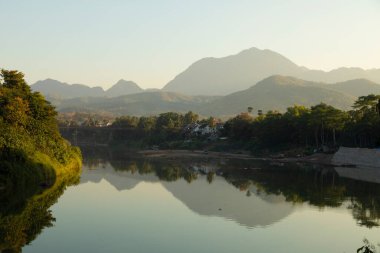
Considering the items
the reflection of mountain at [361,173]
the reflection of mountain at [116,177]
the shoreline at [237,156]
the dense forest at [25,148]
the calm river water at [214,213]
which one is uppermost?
the dense forest at [25,148]

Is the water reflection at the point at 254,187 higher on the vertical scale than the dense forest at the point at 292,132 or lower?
lower

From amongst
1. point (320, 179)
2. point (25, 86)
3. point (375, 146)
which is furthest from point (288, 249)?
point (375, 146)

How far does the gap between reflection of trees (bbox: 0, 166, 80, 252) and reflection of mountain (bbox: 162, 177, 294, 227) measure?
15.7 metres

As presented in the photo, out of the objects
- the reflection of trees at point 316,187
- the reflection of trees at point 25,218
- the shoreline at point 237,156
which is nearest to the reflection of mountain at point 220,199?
the reflection of trees at point 316,187

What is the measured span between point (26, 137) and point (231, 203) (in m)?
28.3

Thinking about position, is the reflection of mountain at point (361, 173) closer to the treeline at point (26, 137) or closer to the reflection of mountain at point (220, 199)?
the reflection of mountain at point (220, 199)

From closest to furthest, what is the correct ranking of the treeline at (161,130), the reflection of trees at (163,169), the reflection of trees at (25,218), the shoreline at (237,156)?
the reflection of trees at (25,218) < the reflection of trees at (163,169) < the shoreline at (237,156) < the treeline at (161,130)

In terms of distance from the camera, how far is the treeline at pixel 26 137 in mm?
54875

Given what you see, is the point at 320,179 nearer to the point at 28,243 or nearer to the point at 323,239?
the point at 323,239

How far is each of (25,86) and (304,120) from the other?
65.0m

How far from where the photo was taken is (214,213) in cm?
5012

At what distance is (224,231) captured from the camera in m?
41.2

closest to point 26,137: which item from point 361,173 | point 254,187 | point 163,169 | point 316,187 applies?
point 254,187

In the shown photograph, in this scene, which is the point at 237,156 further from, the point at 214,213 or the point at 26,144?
the point at 214,213
